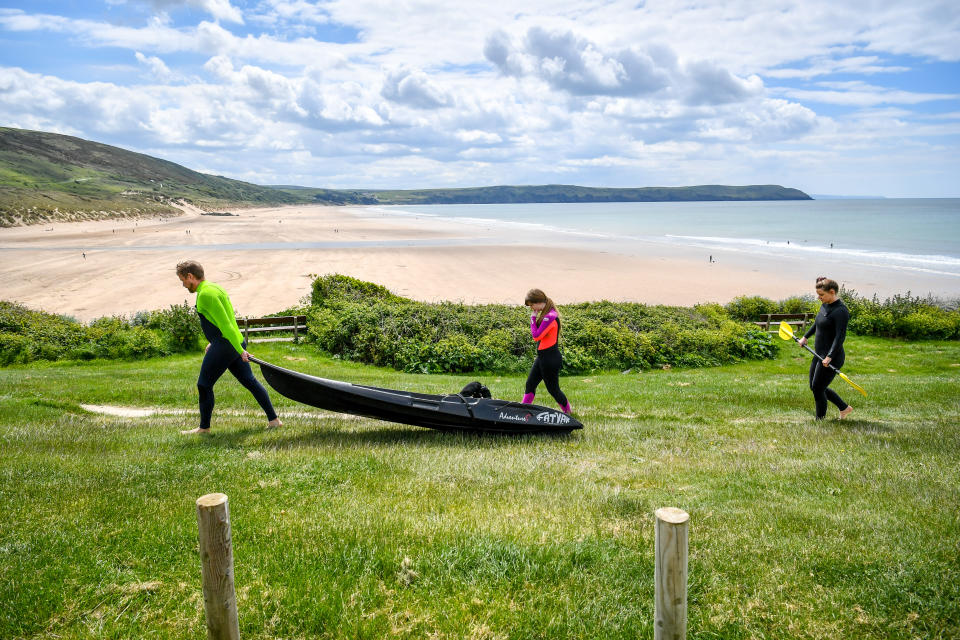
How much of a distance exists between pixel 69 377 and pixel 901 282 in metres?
47.2

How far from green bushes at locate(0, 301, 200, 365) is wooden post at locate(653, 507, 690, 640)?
2026 centimetres

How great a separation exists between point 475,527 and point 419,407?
320 centimetres

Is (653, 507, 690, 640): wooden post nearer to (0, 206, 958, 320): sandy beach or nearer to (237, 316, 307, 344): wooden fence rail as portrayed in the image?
(237, 316, 307, 344): wooden fence rail

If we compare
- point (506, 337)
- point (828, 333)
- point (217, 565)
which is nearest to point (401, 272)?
point (506, 337)

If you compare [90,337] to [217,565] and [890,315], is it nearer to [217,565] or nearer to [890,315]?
[217,565]

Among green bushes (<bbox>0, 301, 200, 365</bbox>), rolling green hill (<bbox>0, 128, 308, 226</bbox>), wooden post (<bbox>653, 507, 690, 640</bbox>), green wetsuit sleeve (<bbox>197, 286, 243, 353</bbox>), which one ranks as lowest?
green bushes (<bbox>0, 301, 200, 365</bbox>)

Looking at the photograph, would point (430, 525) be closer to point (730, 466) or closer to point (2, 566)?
point (2, 566)

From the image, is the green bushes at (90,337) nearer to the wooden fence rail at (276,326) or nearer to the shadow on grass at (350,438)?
the wooden fence rail at (276,326)

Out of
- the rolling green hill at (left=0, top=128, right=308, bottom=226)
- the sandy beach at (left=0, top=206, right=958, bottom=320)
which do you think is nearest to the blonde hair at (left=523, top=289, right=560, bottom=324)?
the sandy beach at (left=0, top=206, right=958, bottom=320)

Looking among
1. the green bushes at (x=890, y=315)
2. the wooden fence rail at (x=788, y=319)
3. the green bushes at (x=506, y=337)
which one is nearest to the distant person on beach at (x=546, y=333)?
the green bushes at (x=506, y=337)

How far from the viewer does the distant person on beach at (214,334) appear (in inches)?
317

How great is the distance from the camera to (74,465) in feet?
22.3

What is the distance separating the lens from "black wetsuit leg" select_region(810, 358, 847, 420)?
31.9ft

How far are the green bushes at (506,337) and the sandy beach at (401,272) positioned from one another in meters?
8.70
